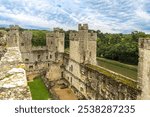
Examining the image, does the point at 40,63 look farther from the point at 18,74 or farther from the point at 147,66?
the point at 18,74

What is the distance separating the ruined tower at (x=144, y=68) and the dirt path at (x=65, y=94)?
13.6 m

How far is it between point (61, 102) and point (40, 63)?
34.9 meters

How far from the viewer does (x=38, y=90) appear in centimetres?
2975

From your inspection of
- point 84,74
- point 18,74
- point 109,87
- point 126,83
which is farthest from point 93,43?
point 18,74

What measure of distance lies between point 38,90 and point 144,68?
17.9 metres

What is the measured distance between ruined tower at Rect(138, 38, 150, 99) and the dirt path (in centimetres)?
1359

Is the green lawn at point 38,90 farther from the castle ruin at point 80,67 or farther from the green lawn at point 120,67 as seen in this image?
the green lawn at point 120,67

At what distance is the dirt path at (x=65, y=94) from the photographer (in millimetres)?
27344

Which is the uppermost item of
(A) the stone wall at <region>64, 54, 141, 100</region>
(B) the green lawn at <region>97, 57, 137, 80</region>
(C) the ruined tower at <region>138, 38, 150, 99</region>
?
(C) the ruined tower at <region>138, 38, 150, 99</region>

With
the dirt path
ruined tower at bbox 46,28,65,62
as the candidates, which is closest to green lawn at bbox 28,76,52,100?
the dirt path

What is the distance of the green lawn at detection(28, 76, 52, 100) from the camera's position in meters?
26.9

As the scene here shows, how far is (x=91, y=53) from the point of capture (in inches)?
1092

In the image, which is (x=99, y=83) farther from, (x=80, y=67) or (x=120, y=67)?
(x=120, y=67)

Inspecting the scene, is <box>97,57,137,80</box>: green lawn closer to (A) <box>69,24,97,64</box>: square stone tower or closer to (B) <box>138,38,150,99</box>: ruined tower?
(A) <box>69,24,97,64</box>: square stone tower
